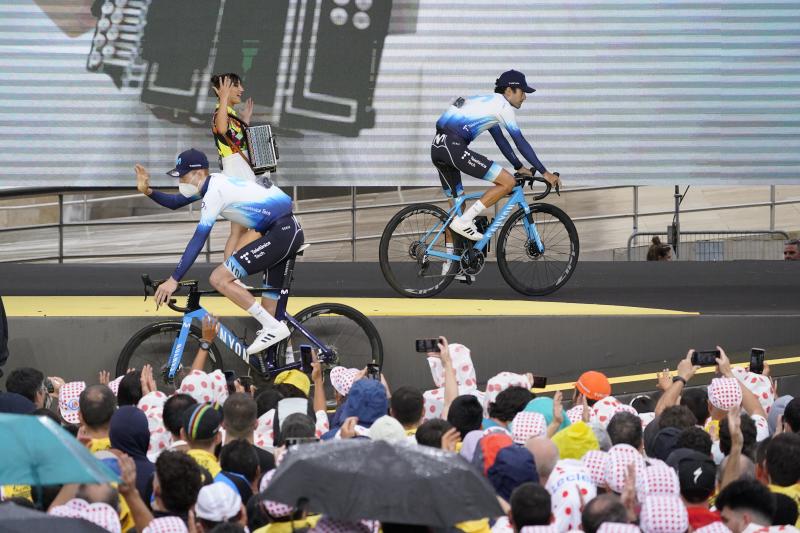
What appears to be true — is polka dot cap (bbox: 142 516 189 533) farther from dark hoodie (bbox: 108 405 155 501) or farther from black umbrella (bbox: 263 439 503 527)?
dark hoodie (bbox: 108 405 155 501)

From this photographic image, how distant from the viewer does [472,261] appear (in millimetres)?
10906

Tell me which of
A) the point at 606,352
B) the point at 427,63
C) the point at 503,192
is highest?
the point at 427,63

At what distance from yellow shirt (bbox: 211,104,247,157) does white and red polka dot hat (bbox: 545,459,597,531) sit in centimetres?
598

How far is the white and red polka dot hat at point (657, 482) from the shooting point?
212 inches

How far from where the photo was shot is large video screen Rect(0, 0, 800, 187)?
14516mm

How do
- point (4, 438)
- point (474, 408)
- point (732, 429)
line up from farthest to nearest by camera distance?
point (474, 408) < point (732, 429) < point (4, 438)

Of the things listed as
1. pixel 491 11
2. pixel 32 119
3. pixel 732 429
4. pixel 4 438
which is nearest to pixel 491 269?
pixel 491 11

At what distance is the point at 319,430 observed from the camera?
22.4 feet

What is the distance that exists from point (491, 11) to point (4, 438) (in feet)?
35.7

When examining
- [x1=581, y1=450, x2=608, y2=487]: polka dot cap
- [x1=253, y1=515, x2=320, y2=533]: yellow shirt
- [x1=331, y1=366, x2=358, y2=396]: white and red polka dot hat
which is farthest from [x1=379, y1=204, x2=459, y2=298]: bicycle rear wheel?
[x1=253, y1=515, x2=320, y2=533]: yellow shirt

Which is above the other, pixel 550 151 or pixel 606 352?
pixel 550 151

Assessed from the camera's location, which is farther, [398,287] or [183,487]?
[398,287]

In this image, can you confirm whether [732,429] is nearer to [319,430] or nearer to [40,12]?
[319,430]

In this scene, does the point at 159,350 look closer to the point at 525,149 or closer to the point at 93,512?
the point at 525,149
